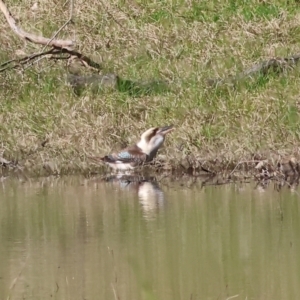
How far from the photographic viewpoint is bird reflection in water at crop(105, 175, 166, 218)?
29.4 ft

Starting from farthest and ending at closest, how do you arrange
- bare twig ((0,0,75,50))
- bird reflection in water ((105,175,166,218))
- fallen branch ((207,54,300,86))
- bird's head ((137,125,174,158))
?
fallen branch ((207,54,300,86)) < bare twig ((0,0,75,50)) < bird's head ((137,125,174,158)) < bird reflection in water ((105,175,166,218))

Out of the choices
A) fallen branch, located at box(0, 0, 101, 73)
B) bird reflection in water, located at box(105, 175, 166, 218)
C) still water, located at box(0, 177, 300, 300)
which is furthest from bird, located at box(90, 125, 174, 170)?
fallen branch, located at box(0, 0, 101, 73)

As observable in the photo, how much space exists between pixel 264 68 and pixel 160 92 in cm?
114

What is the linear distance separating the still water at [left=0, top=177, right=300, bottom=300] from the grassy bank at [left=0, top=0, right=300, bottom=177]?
3.85 ft

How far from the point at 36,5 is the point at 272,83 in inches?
163

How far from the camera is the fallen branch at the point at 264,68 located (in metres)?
12.7

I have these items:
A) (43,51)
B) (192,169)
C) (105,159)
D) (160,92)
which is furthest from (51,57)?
(192,169)

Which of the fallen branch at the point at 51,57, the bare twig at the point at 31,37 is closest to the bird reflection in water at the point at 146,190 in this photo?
the bare twig at the point at 31,37

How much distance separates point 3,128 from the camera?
12125 millimetres

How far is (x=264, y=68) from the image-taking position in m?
12.9

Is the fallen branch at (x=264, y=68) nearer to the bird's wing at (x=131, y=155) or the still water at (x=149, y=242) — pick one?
the bird's wing at (x=131, y=155)

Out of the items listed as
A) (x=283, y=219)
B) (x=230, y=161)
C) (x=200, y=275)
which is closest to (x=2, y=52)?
(x=230, y=161)

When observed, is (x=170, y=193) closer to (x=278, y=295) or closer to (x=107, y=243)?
(x=107, y=243)

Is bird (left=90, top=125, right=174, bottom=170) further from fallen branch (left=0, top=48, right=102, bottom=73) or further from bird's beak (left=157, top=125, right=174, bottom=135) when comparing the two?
fallen branch (left=0, top=48, right=102, bottom=73)
